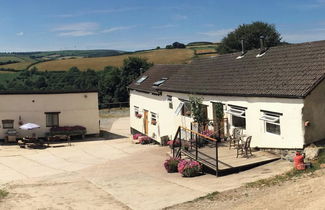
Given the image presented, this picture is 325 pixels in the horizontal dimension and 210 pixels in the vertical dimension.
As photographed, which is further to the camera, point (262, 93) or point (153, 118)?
point (153, 118)

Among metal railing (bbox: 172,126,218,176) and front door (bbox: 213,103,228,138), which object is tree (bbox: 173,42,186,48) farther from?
metal railing (bbox: 172,126,218,176)

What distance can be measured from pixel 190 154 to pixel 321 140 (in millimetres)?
5509

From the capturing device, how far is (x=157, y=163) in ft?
62.3

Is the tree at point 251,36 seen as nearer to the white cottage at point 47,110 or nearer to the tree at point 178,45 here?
the white cottage at point 47,110

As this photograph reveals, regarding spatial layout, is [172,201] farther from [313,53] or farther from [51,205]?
[313,53]

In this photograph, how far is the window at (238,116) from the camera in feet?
59.1

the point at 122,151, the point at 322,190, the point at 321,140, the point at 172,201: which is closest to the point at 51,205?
the point at 172,201

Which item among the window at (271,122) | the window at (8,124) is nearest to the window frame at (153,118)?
the window at (8,124)

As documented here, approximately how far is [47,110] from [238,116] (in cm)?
1915

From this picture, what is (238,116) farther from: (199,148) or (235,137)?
(199,148)

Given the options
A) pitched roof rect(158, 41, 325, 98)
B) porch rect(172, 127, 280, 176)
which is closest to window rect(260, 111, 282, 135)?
pitched roof rect(158, 41, 325, 98)

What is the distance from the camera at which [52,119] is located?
3212 cm

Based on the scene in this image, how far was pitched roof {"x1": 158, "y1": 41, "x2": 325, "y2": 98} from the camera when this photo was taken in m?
15.4

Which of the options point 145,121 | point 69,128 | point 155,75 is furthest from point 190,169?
point 69,128
